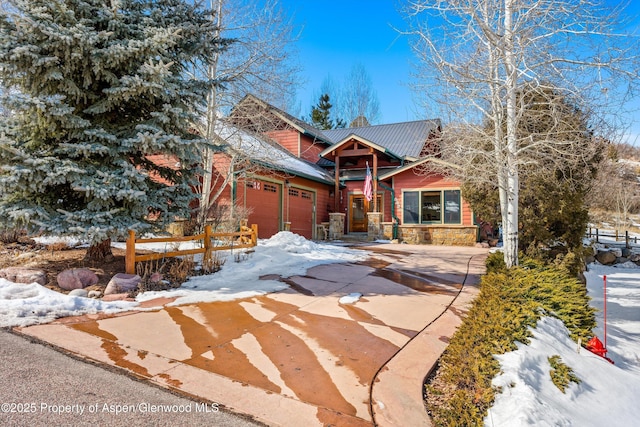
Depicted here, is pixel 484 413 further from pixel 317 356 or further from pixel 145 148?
pixel 145 148

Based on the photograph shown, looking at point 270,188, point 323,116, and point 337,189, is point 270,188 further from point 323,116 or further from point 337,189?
point 323,116

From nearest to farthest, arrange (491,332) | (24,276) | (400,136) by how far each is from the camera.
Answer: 1. (491,332)
2. (24,276)
3. (400,136)

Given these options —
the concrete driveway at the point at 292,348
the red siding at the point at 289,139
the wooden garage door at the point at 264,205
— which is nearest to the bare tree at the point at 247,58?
the wooden garage door at the point at 264,205

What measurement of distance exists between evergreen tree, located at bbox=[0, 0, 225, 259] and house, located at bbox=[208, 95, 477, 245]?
16.0 ft

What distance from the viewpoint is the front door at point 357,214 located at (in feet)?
56.0

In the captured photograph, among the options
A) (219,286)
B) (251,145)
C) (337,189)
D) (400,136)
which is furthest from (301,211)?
(219,286)

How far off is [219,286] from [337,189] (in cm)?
1099

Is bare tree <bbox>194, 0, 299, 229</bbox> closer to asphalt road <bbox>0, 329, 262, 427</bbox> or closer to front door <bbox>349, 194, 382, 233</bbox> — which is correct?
asphalt road <bbox>0, 329, 262, 427</bbox>

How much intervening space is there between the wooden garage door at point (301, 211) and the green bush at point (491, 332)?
9558 mm

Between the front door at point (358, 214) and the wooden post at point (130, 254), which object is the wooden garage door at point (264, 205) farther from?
the wooden post at point (130, 254)

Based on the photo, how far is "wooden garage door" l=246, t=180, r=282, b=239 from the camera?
494 inches

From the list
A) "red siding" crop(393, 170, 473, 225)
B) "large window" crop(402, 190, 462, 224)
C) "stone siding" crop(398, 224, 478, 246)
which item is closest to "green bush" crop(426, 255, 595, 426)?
"stone siding" crop(398, 224, 478, 246)

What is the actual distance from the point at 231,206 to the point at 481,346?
9.07 meters

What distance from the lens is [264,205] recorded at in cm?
1314
